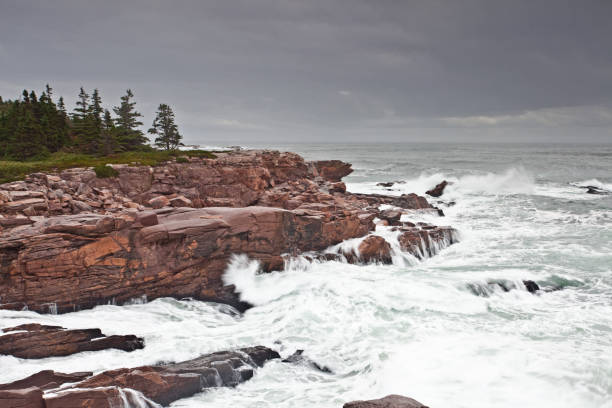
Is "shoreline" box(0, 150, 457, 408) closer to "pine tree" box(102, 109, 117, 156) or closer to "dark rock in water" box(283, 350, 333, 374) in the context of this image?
"dark rock in water" box(283, 350, 333, 374)

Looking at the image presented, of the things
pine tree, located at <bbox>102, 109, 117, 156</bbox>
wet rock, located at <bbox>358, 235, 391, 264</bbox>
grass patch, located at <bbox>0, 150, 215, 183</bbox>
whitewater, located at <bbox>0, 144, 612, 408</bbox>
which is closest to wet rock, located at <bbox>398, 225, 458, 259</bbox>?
whitewater, located at <bbox>0, 144, 612, 408</bbox>

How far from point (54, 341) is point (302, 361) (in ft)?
25.3

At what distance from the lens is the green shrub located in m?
26.0

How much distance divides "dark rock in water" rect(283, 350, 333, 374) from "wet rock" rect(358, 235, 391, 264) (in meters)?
9.43

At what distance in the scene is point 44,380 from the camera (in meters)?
8.70

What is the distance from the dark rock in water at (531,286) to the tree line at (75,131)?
126 feet

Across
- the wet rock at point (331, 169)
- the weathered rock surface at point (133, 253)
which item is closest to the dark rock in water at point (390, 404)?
the weathered rock surface at point (133, 253)

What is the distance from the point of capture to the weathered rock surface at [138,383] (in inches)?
301

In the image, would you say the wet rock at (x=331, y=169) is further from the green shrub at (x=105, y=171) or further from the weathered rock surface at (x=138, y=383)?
A: the weathered rock surface at (x=138, y=383)

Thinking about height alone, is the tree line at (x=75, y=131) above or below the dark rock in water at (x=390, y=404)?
above

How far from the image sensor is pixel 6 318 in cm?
1169

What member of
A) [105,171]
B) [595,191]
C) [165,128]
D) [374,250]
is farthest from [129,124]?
[595,191]

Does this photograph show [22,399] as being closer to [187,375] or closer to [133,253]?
[187,375]

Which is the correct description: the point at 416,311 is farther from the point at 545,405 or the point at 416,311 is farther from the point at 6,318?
the point at 6,318
